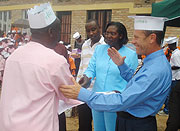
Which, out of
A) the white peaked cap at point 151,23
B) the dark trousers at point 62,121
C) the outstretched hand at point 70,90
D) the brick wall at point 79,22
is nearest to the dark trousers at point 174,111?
the dark trousers at point 62,121

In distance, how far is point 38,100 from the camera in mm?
1915

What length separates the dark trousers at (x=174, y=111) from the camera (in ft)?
15.5

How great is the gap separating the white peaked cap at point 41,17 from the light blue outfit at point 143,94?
67 centimetres

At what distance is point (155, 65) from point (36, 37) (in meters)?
1.09

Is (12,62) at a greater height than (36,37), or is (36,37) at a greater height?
(36,37)

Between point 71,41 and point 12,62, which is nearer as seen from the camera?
point 12,62

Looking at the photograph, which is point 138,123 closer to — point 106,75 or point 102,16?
point 106,75

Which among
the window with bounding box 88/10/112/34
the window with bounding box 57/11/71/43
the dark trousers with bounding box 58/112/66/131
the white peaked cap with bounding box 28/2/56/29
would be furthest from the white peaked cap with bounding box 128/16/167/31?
the window with bounding box 57/11/71/43

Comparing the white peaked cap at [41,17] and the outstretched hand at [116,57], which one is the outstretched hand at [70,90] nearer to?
the white peaked cap at [41,17]

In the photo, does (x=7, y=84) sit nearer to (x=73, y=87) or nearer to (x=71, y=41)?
(x=73, y=87)

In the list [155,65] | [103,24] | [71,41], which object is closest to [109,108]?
[155,65]

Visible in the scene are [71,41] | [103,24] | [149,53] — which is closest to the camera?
[149,53]

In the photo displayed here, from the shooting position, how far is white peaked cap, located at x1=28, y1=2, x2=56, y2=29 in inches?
80.9

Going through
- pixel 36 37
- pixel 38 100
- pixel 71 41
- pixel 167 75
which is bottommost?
pixel 71 41
